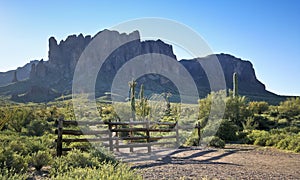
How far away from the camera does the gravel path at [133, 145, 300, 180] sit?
7.82 m

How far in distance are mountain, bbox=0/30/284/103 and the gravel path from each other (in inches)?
2204

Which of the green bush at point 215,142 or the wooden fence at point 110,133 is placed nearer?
the wooden fence at point 110,133

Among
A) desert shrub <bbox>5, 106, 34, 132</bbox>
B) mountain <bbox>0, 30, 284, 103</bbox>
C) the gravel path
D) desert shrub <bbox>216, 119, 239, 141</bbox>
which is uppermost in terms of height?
mountain <bbox>0, 30, 284, 103</bbox>

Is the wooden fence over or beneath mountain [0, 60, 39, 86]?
beneath

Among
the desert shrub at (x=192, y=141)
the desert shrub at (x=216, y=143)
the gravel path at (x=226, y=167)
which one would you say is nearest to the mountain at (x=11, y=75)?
the desert shrub at (x=192, y=141)

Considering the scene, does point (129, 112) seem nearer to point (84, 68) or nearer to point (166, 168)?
point (166, 168)

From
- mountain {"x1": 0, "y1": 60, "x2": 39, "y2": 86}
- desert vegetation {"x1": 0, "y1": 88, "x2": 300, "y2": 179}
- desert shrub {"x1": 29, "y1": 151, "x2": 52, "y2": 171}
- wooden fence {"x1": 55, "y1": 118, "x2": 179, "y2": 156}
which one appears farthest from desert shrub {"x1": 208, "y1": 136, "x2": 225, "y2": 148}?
mountain {"x1": 0, "y1": 60, "x2": 39, "y2": 86}

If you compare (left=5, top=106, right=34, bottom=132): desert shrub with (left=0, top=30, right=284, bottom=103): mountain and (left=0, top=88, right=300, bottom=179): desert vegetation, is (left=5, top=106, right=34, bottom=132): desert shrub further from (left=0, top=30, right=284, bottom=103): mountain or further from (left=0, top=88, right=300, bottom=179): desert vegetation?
(left=0, top=30, right=284, bottom=103): mountain

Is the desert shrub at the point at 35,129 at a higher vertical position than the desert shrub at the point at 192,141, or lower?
higher

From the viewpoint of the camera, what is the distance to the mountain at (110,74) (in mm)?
80312

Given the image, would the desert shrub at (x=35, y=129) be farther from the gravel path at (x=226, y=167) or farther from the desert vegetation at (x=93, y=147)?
the gravel path at (x=226, y=167)

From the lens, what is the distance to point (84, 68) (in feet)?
270

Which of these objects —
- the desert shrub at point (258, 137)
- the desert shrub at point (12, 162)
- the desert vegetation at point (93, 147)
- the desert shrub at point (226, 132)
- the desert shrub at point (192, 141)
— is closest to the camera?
the desert vegetation at point (93, 147)

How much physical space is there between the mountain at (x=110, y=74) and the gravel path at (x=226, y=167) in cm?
5597
